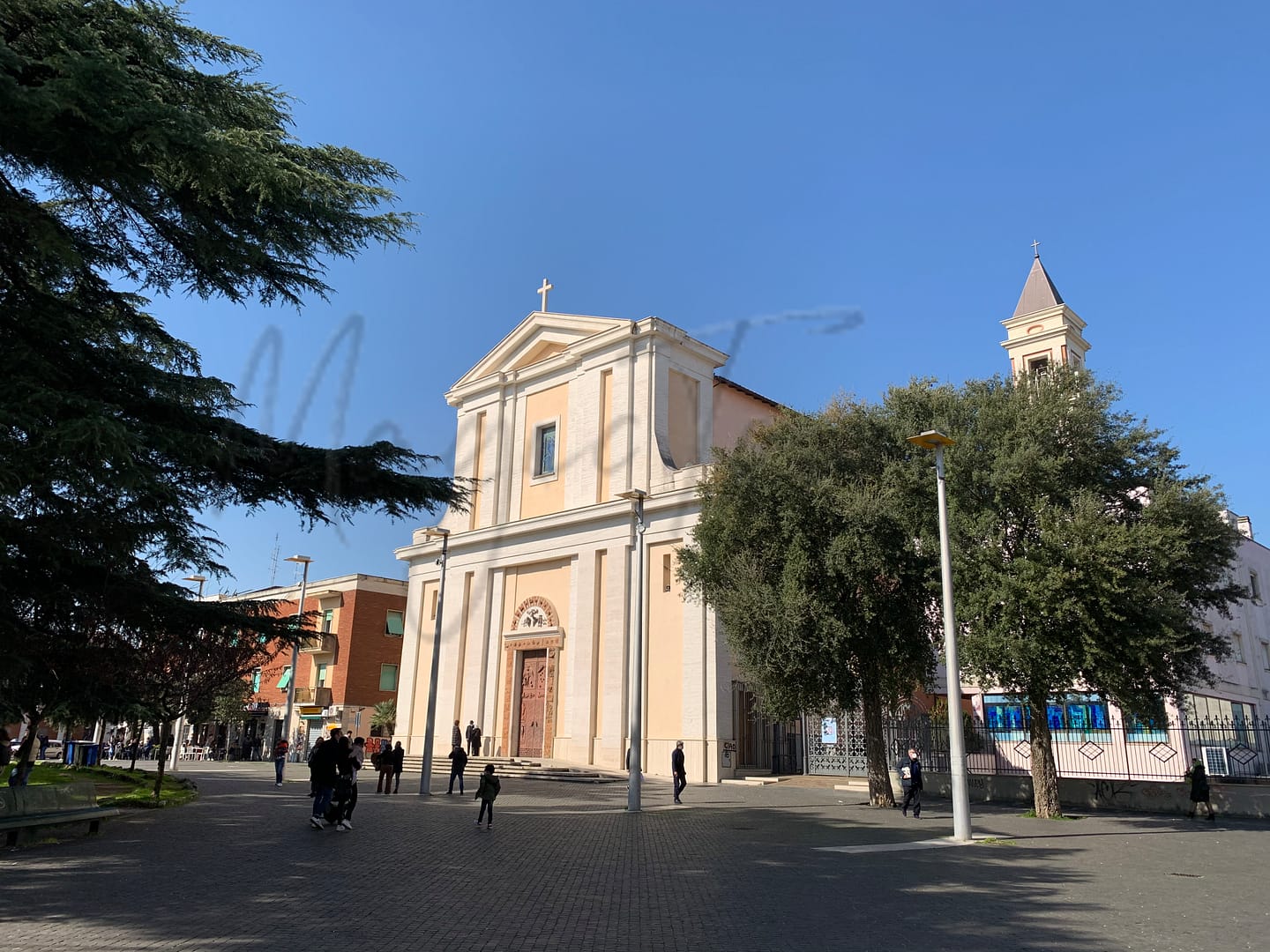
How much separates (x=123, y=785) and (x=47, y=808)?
1047cm

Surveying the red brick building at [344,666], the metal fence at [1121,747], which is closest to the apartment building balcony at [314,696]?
the red brick building at [344,666]

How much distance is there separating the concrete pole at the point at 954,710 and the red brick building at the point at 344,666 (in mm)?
36412

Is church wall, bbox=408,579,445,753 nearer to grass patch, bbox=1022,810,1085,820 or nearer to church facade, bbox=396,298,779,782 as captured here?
church facade, bbox=396,298,779,782

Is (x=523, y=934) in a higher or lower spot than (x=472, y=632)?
lower

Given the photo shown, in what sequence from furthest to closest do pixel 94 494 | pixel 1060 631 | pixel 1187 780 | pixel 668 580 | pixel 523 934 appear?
pixel 668 580, pixel 1187 780, pixel 1060 631, pixel 94 494, pixel 523 934

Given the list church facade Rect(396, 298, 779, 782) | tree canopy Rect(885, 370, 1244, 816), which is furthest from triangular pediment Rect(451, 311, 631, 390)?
tree canopy Rect(885, 370, 1244, 816)

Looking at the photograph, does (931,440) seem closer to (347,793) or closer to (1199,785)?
(1199,785)

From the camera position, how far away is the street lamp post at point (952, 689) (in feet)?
49.8

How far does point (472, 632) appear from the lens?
36.8m

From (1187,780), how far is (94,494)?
71.1 feet

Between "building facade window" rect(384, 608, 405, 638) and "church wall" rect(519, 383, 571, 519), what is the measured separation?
15.5 m

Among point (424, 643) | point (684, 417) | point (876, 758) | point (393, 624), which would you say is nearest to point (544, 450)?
point (684, 417)

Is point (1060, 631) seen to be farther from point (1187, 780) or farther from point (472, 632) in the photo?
point (472, 632)

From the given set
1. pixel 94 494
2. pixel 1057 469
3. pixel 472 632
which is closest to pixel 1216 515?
pixel 1057 469
